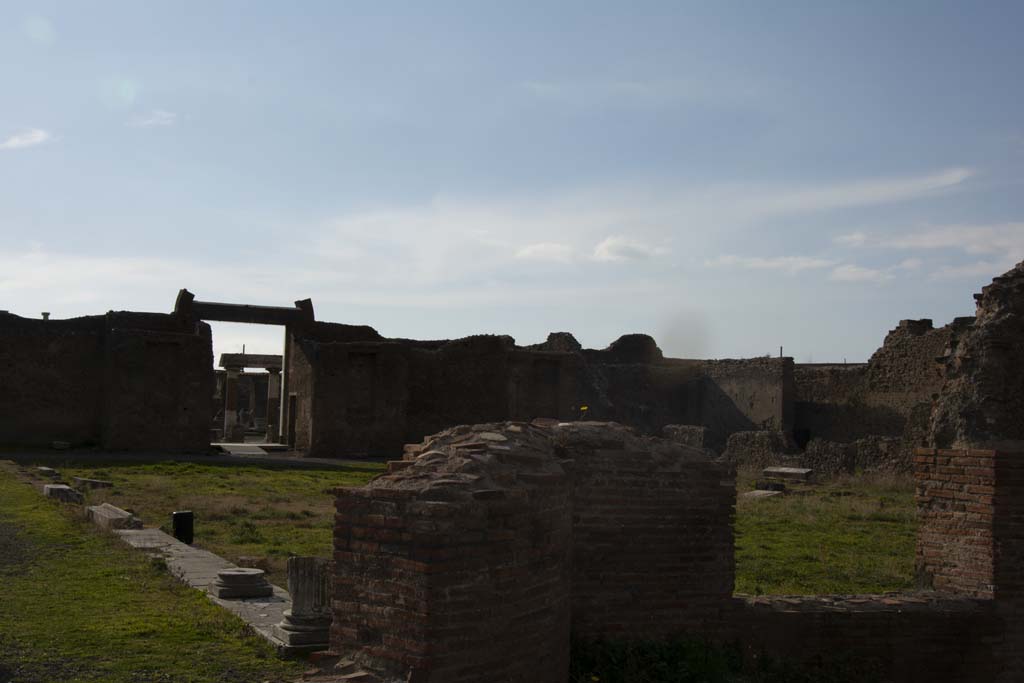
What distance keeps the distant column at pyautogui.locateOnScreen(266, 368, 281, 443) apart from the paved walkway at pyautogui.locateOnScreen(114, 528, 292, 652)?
21794 mm

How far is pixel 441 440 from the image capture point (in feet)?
20.2

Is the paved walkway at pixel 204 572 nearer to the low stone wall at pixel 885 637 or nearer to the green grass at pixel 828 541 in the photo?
the low stone wall at pixel 885 637

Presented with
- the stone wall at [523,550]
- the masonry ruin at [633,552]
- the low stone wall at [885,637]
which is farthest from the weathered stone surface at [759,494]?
the stone wall at [523,550]

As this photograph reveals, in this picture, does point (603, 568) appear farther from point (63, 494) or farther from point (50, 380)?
point (50, 380)

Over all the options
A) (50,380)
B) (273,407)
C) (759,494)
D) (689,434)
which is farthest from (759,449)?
A: (273,407)

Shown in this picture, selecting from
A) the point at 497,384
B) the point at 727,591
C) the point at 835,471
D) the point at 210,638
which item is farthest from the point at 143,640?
the point at 497,384

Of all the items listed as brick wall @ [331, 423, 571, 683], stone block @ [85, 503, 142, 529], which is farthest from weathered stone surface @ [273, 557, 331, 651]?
stone block @ [85, 503, 142, 529]

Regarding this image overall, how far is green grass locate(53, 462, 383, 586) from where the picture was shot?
11055 millimetres

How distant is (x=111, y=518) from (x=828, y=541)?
28.1ft

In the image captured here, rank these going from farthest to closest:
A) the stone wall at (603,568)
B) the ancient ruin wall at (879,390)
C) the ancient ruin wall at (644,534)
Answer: the ancient ruin wall at (879,390)
the ancient ruin wall at (644,534)
the stone wall at (603,568)

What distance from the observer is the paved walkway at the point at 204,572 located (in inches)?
286

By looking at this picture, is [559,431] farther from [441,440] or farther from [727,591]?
[727,591]

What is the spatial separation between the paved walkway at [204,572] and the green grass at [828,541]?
4010mm

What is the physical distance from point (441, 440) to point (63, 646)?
2.69 metres
